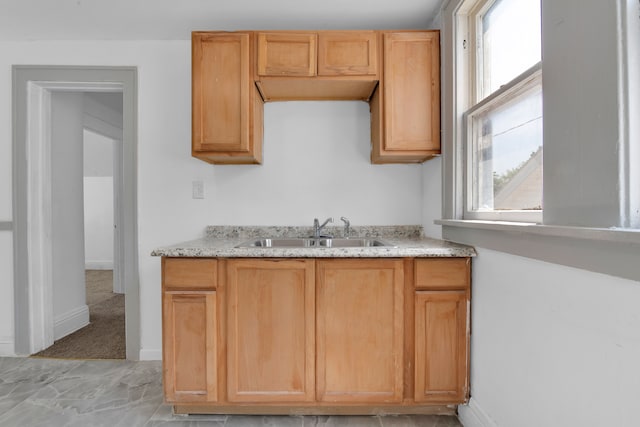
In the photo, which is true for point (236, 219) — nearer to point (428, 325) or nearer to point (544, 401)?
point (428, 325)

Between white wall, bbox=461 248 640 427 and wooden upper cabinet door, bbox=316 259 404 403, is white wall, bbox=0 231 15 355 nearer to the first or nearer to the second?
wooden upper cabinet door, bbox=316 259 404 403

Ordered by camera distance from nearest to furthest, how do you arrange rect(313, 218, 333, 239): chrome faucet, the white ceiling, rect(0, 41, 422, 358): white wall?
the white ceiling < rect(313, 218, 333, 239): chrome faucet < rect(0, 41, 422, 358): white wall

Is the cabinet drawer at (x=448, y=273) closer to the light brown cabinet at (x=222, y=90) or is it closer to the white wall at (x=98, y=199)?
the light brown cabinet at (x=222, y=90)

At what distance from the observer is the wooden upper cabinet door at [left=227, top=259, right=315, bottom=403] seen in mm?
1580

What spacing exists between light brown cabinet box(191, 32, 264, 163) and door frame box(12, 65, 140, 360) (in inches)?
27.8

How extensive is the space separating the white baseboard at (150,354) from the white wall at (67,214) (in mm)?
906

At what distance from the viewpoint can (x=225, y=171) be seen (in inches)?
89.7

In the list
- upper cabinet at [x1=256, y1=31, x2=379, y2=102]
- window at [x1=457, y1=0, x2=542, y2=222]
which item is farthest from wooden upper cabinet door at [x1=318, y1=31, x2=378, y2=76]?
window at [x1=457, y1=0, x2=542, y2=222]

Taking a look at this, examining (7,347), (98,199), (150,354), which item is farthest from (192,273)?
(98,199)

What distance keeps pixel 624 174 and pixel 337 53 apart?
1.52 meters

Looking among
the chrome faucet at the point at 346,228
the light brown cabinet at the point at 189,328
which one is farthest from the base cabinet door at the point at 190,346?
the chrome faucet at the point at 346,228

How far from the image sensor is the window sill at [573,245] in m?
0.75

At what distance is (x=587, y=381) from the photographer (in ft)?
3.07

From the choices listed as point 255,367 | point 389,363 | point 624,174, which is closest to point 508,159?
point 624,174
